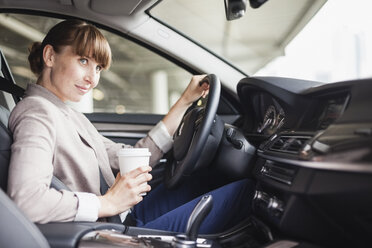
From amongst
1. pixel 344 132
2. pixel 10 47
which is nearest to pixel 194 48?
pixel 344 132

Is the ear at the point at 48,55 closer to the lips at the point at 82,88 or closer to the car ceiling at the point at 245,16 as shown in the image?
the lips at the point at 82,88

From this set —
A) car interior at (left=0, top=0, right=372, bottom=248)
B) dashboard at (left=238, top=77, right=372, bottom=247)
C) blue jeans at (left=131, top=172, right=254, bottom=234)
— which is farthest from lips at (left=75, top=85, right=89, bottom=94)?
dashboard at (left=238, top=77, right=372, bottom=247)

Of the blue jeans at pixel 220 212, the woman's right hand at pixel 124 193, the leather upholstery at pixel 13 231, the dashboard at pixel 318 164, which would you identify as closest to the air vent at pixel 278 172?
the dashboard at pixel 318 164

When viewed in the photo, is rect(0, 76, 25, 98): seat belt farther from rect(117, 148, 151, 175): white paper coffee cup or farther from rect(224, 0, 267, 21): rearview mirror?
rect(224, 0, 267, 21): rearview mirror

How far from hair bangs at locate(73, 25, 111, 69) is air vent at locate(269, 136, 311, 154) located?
0.64 meters

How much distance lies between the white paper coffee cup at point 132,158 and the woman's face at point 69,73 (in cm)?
36

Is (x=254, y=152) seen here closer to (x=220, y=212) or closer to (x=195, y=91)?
(x=220, y=212)

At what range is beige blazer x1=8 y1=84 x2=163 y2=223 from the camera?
938mm

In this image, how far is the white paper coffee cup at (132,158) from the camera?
107 centimetres

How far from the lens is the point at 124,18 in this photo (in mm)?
1888

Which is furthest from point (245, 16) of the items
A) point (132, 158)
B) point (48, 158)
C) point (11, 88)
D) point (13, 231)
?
point (13, 231)

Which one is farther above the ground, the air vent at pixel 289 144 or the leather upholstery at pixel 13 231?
the air vent at pixel 289 144

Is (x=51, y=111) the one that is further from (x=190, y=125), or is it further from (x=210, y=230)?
(x=210, y=230)

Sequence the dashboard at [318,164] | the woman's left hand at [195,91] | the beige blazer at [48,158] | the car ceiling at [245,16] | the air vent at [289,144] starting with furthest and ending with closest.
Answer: the car ceiling at [245,16]
the woman's left hand at [195,91]
the air vent at [289,144]
the beige blazer at [48,158]
the dashboard at [318,164]
